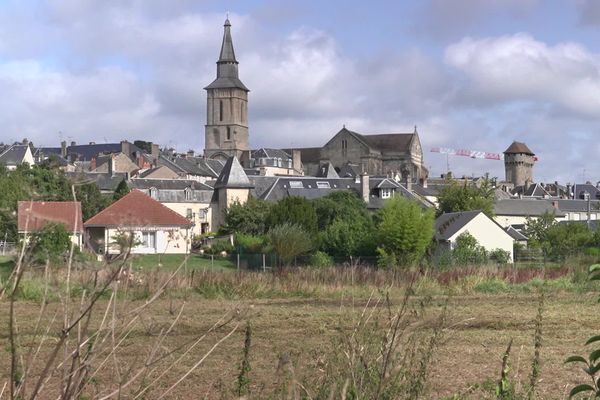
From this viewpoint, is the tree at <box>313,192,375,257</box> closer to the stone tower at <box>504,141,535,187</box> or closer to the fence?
the fence

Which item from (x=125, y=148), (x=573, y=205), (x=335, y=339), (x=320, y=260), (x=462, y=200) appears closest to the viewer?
(x=335, y=339)

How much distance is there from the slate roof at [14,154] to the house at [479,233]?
48121 mm

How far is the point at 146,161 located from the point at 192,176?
30.6ft

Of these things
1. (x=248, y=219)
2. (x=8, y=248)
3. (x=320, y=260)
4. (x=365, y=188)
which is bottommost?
(x=320, y=260)

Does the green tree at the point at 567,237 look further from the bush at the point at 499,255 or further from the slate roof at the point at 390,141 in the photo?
the slate roof at the point at 390,141

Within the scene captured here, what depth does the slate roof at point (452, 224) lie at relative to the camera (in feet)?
162

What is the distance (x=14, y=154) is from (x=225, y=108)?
55402mm

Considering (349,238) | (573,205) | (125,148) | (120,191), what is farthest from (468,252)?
(125,148)

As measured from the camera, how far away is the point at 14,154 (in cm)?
8431

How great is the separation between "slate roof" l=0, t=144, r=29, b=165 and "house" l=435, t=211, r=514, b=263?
4812 centimetres

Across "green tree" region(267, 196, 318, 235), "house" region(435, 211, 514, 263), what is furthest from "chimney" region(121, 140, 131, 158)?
"house" region(435, 211, 514, 263)

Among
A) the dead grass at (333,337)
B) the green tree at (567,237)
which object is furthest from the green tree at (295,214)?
the dead grass at (333,337)

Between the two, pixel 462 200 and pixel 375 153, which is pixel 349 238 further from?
pixel 375 153

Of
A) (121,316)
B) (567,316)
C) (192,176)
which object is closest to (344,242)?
(567,316)
